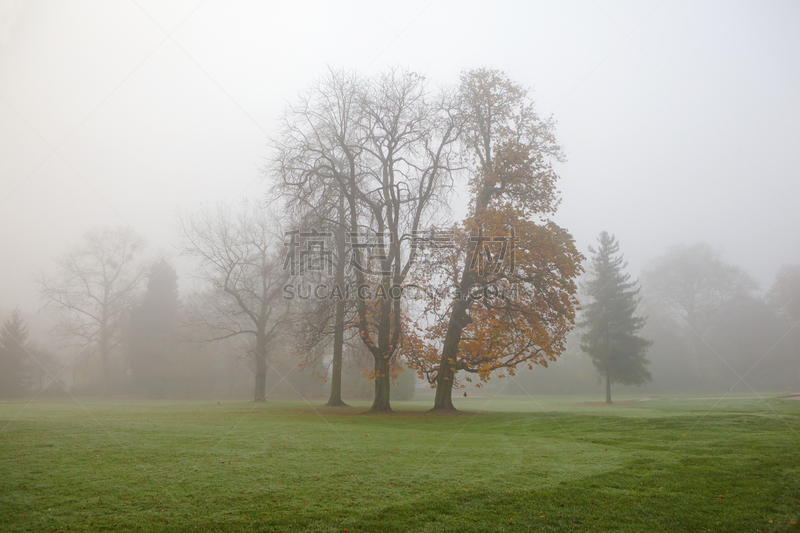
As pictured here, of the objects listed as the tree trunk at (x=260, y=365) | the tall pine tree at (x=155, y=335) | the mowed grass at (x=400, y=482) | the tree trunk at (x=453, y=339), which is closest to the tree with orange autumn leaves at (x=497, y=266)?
the tree trunk at (x=453, y=339)

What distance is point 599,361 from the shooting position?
34031 mm

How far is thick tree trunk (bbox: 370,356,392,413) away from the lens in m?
18.4

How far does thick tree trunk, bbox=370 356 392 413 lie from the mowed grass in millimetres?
8070

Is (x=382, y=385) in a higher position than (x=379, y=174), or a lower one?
lower

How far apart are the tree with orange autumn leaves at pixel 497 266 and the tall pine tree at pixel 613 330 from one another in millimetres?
18355

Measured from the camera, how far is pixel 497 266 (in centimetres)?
1631

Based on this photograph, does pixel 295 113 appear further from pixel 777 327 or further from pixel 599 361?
pixel 777 327

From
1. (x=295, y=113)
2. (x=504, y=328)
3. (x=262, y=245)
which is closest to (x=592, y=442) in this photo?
(x=504, y=328)

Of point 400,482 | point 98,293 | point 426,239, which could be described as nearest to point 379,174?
point 426,239

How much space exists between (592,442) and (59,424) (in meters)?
13.4

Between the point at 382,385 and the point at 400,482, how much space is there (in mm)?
13140

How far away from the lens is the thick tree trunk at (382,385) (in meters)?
18.4

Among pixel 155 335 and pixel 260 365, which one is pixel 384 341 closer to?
pixel 260 365

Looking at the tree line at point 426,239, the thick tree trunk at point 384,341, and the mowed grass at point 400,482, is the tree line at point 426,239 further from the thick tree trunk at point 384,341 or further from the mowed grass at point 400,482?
the mowed grass at point 400,482
